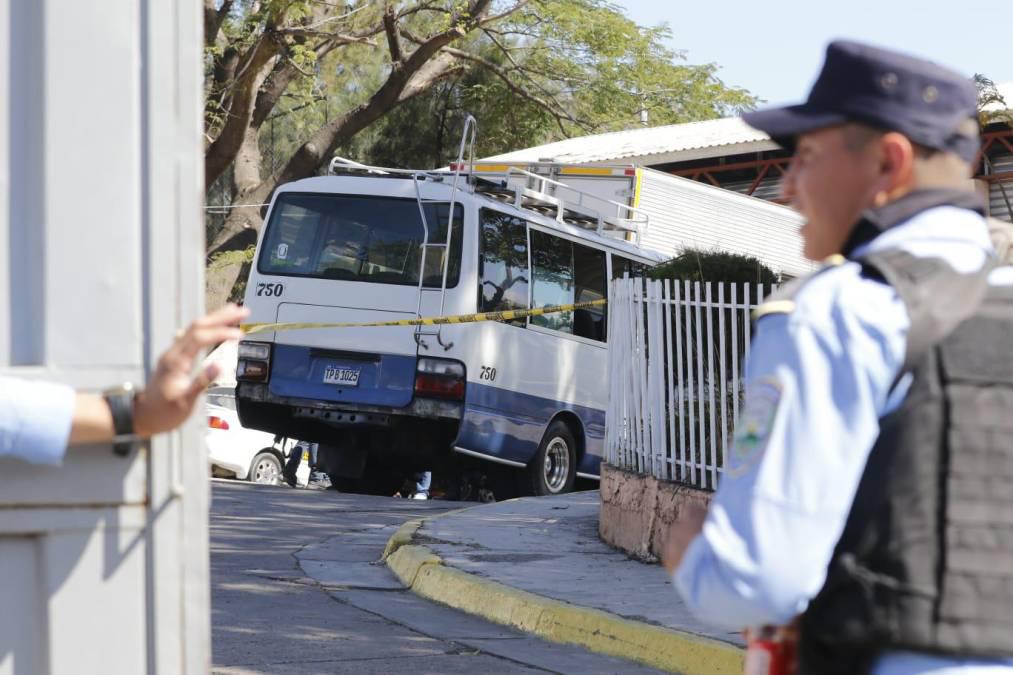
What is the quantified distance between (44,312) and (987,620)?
131 centimetres

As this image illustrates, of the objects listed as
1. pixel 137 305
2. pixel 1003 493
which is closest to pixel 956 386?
pixel 1003 493

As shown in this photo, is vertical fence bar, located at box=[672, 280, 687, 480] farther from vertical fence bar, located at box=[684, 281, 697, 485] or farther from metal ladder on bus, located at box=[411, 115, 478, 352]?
metal ladder on bus, located at box=[411, 115, 478, 352]

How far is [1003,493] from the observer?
67.5 inches

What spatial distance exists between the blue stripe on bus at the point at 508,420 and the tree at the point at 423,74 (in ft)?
31.2

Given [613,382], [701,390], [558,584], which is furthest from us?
[613,382]

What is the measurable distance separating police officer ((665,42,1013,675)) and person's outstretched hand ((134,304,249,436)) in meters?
0.73

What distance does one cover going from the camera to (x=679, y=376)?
354 inches

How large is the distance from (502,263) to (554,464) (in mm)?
2151

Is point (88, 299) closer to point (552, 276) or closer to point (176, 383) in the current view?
point (176, 383)

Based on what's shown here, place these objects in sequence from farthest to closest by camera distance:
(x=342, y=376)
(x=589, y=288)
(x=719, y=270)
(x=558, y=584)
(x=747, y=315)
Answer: (x=589, y=288) < (x=342, y=376) < (x=719, y=270) < (x=747, y=315) < (x=558, y=584)

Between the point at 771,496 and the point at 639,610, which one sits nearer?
the point at 771,496

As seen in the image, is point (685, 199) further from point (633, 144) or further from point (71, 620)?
point (71, 620)

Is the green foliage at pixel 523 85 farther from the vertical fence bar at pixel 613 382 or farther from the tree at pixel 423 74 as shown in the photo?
the vertical fence bar at pixel 613 382

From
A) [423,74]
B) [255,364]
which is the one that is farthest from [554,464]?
[423,74]
